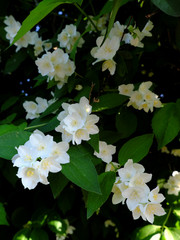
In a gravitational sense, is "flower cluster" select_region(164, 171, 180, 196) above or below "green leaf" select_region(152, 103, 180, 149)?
below

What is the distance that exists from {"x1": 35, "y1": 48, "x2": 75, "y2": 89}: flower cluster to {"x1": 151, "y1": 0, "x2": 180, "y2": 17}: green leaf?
63 cm

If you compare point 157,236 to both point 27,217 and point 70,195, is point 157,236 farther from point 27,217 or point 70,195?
point 27,217

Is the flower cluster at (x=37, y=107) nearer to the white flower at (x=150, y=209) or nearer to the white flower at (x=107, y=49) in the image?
the white flower at (x=107, y=49)

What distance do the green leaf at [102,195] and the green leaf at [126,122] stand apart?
32cm

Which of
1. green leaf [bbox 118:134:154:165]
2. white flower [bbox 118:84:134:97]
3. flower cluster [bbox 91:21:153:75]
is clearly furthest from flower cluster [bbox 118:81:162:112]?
green leaf [bbox 118:134:154:165]

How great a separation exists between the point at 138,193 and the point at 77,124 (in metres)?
0.31

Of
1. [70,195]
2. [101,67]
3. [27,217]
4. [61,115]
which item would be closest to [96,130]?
[61,115]

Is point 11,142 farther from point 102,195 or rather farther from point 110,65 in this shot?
point 110,65

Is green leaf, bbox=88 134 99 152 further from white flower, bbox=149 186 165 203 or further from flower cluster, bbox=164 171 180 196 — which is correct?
flower cluster, bbox=164 171 180 196

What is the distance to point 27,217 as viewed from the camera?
2.04 m

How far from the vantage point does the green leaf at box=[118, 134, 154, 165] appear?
1108 millimetres

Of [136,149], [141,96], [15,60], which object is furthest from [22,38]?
[136,149]

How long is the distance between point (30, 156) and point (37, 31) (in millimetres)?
1202

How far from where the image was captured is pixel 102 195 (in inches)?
39.4
